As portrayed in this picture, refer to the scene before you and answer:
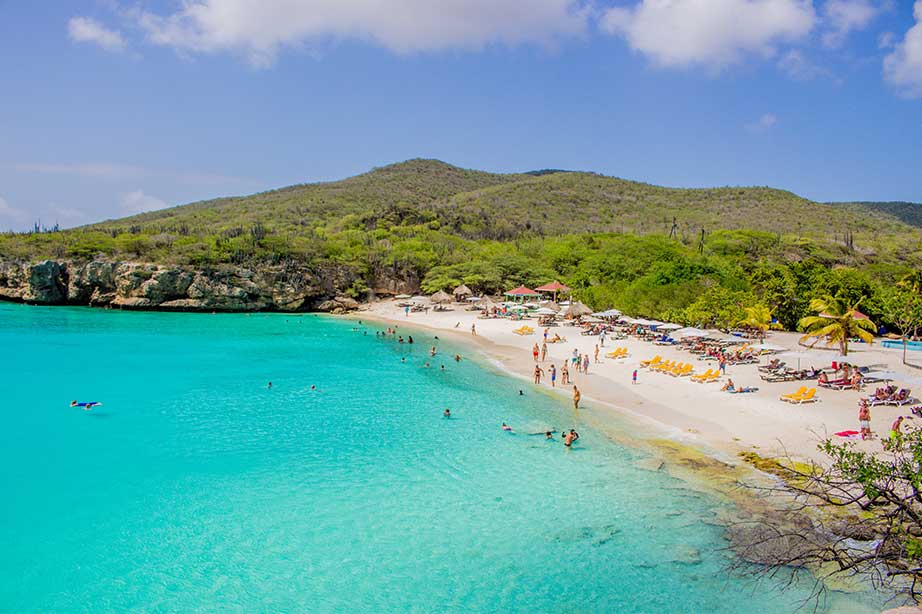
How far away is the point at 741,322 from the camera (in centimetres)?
3388

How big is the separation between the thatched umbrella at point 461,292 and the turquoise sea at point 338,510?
127ft

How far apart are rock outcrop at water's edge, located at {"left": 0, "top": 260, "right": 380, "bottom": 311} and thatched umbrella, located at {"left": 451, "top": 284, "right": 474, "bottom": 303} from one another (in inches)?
489

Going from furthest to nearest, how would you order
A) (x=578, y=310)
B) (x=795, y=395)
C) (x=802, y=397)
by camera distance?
(x=578, y=310), (x=795, y=395), (x=802, y=397)

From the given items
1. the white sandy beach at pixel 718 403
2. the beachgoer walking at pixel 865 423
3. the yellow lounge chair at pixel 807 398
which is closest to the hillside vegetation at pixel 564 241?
the white sandy beach at pixel 718 403

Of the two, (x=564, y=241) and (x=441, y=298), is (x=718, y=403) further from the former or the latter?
(x=564, y=241)

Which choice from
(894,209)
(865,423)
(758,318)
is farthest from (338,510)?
(894,209)

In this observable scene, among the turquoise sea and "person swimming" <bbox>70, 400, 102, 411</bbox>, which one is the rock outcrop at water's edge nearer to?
the turquoise sea

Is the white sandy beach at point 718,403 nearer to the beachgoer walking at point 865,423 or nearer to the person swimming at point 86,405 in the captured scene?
the beachgoer walking at point 865,423

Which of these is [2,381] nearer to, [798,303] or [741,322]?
[741,322]

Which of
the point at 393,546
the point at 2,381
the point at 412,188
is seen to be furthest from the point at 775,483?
the point at 412,188

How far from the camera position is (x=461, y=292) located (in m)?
64.2

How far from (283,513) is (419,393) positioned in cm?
1274

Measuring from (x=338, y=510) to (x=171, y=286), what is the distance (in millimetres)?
57324

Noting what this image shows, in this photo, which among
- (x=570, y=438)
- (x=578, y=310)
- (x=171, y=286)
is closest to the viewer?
(x=570, y=438)
